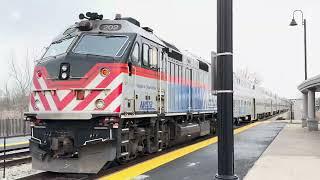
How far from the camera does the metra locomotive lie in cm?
984

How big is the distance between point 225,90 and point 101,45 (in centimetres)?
538

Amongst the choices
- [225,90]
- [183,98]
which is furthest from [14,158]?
[225,90]

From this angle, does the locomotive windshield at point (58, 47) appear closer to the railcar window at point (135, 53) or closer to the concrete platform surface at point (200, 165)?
the railcar window at point (135, 53)

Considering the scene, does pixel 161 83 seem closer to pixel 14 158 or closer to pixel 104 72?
pixel 104 72

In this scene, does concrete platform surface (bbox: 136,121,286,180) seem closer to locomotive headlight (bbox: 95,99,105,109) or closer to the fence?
locomotive headlight (bbox: 95,99,105,109)

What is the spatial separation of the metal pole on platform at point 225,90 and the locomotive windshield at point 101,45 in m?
4.72

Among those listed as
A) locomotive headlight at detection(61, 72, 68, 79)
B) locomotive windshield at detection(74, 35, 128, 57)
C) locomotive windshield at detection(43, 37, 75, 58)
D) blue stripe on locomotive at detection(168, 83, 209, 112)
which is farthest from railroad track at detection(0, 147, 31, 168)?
blue stripe on locomotive at detection(168, 83, 209, 112)


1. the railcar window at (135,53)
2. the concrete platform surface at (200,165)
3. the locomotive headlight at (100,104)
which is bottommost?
the concrete platform surface at (200,165)

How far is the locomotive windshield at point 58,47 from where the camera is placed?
11.0 meters

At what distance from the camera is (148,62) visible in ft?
39.5

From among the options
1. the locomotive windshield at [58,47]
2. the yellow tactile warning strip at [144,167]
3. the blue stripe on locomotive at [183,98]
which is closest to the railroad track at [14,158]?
the locomotive windshield at [58,47]

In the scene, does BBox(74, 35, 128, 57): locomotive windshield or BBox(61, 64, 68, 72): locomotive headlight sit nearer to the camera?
BBox(61, 64, 68, 72): locomotive headlight

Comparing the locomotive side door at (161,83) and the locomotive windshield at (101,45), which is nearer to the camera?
the locomotive windshield at (101,45)

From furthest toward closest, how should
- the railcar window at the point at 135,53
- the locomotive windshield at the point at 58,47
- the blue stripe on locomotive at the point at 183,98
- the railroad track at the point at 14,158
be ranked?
the blue stripe on locomotive at the point at 183,98
the railroad track at the point at 14,158
the locomotive windshield at the point at 58,47
the railcar window at the point at 135,53
